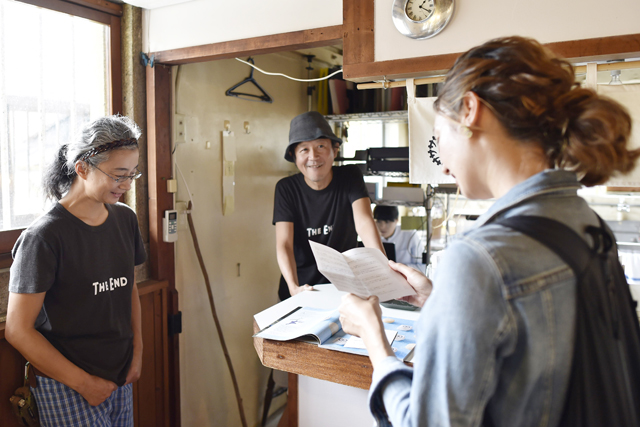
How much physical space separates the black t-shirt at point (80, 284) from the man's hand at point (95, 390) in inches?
0.9

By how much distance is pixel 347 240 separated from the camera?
254cm

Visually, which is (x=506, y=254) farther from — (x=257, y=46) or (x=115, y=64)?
(x=115, y=64)

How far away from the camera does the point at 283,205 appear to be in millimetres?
2459

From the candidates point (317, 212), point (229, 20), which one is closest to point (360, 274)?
point (317, 212)

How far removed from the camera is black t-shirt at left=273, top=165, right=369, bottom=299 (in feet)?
8.13

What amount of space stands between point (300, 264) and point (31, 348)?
4.28ft

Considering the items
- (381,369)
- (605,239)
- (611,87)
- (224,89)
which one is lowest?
(381,369)

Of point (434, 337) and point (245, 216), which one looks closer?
point (434, 337)

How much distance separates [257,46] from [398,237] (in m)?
2.13

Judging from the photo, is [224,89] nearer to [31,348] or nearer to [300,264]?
[300,264]

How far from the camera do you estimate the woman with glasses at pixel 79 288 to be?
151cm

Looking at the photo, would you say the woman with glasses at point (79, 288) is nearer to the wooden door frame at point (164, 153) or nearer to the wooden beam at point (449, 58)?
the wooden door frame at point (164, 153)

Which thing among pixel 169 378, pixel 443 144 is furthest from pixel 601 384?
pixel 169 378

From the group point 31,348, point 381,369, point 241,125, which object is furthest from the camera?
point 241,125
